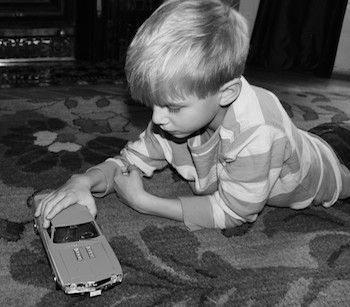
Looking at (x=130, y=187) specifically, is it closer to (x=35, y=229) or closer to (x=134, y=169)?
(x=134, y=169)

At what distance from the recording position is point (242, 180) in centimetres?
87

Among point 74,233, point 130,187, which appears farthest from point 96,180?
point 74,233

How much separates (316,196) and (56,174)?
546 mm

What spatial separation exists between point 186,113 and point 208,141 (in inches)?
5.0

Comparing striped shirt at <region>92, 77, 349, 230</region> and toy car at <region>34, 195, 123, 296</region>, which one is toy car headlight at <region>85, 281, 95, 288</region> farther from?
striped shirt at <region>92, 77, 349, 230</region>

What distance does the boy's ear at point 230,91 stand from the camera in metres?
0.82

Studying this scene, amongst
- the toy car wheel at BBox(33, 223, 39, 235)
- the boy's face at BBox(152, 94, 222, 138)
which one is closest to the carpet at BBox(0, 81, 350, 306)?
the toy car wheel at BBox(33, 223, 39, 235)

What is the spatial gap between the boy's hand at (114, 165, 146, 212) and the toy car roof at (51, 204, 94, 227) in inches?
4.0

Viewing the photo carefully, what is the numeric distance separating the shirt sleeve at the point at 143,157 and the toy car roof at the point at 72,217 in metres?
0.13

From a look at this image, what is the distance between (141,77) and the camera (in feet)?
2.55

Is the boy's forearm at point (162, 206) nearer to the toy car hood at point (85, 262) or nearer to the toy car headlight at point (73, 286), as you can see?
the toy car hood at point (85, 262)

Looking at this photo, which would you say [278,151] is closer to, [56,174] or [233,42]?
[233,42]

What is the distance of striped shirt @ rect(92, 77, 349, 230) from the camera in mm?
861

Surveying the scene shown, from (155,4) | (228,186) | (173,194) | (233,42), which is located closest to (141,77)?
(233,42)
